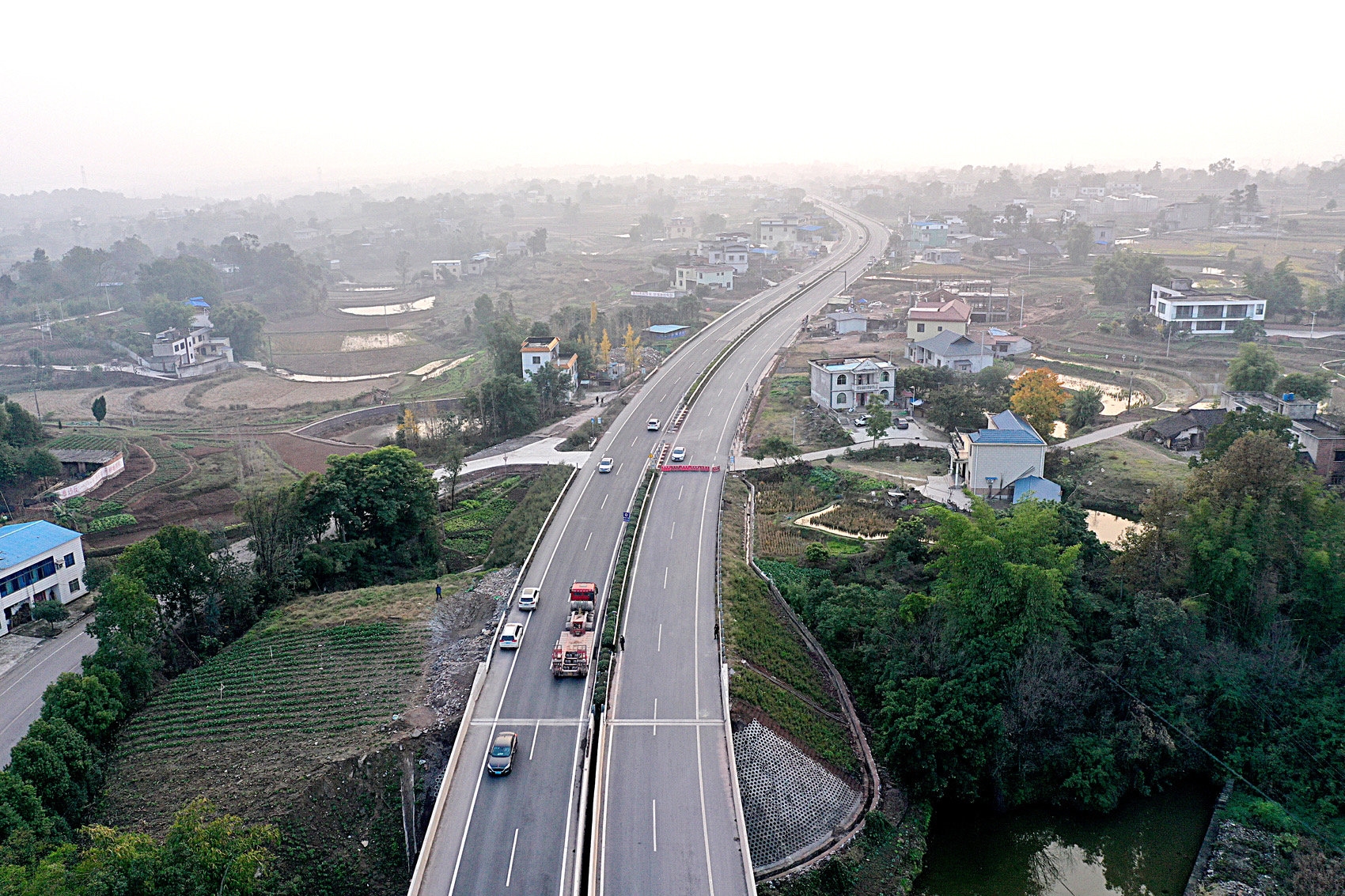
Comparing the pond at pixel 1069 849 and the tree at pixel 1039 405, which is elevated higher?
the tree at pixel 1039 405

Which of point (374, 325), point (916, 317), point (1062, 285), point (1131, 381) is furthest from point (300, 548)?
point (1062, 285)

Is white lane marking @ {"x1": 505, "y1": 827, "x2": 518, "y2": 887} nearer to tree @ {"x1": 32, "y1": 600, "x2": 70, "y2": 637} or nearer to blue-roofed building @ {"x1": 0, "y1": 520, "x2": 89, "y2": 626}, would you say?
tree @ {"x1": 32, "y1": 600, "x2": 70, "y2": 637}

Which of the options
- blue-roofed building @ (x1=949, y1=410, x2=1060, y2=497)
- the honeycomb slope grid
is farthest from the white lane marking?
blue-roofed building @ (x1=949, y1=410, x2=1060, y2=497)

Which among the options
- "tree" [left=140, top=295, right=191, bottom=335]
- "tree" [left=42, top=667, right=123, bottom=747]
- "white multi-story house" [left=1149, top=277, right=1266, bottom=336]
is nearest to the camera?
"tree" [left=42, top=667, right=123, bottom=747]

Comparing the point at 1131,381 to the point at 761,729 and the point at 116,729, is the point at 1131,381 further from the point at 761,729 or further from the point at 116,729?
the point at 116,729

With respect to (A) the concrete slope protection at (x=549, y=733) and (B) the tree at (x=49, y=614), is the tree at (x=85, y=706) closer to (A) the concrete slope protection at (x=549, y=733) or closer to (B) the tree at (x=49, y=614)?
(B) the tree at (x=49, y=614)

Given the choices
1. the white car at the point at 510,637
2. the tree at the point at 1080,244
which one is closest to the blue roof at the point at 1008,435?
the white car at the point at 510,637
